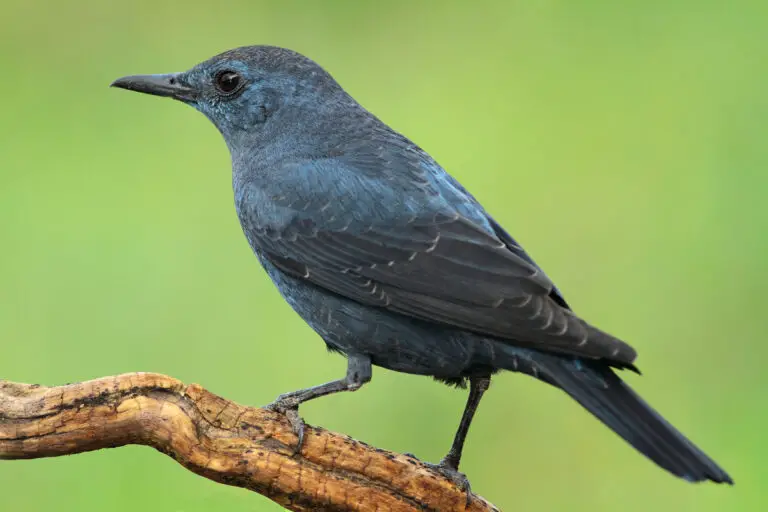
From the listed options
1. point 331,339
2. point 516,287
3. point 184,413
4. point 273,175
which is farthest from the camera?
point 273,175

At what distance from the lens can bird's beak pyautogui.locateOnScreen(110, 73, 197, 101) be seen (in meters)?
5.09

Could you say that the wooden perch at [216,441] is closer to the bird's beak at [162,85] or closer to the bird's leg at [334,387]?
the bird's leg at [334,387]

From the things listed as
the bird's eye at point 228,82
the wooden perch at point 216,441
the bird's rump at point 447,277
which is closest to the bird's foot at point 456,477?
the wooden perch at point 216,441

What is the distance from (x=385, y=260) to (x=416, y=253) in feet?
0.48

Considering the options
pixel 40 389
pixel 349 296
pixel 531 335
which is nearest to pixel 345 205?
pixel 349 296

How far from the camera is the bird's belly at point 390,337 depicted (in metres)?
4.12

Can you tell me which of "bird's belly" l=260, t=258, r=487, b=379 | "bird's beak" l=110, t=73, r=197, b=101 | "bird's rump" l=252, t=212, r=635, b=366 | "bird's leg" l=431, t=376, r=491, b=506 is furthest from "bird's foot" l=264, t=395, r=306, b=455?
"bird's beak" l=110, t=73, r=197, b=101

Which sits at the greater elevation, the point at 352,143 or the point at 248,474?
the point at 352,143

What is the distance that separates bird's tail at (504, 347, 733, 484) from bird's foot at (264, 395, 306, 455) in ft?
3.03

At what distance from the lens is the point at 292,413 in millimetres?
4004

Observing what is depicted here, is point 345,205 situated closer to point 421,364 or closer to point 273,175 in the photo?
point 273,175

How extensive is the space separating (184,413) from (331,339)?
905 millimetres

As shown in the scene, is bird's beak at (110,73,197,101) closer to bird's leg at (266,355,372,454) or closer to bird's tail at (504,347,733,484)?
bird's leg at (266,355,372,454)

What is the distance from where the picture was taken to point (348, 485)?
388cm
